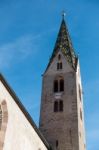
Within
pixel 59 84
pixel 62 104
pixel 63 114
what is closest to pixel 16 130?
pixel 63 114

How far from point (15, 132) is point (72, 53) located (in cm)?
2062

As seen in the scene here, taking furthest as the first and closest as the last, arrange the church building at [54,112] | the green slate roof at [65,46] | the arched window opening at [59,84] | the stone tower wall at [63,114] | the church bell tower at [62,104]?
the green slate roof at [65,46] → the arched window opening at [59,84] → the church bell tower at [62,104] → the stone tower wall at [63,114] → the church building at [54,112]

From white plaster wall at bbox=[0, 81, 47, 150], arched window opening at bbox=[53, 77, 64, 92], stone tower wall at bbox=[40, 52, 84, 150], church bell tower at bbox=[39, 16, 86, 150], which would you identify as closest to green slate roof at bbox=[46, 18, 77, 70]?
church bell tower at bbox=[39, 16, 86, 150]

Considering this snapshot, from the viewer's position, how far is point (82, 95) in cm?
3344

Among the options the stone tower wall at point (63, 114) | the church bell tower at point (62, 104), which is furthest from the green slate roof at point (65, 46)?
the stone tower wall at point (63, 114)

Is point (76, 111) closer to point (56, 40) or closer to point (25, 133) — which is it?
point (25, 133)

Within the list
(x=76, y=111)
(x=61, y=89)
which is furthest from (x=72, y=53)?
(x=76, y=111)

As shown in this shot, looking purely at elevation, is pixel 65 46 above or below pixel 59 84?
above

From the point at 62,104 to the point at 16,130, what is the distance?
12.6 metres

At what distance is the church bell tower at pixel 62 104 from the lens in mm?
26175

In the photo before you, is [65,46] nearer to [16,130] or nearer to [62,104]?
[62,104]

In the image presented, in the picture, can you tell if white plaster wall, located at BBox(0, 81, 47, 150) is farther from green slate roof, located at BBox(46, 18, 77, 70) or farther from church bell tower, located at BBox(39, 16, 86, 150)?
green slate roof, located at BBox(46, 18, 77, 70)

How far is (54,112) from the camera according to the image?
2850cm

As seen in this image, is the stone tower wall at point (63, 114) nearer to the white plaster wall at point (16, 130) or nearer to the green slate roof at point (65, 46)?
the green slate roof at point (65, 46)
